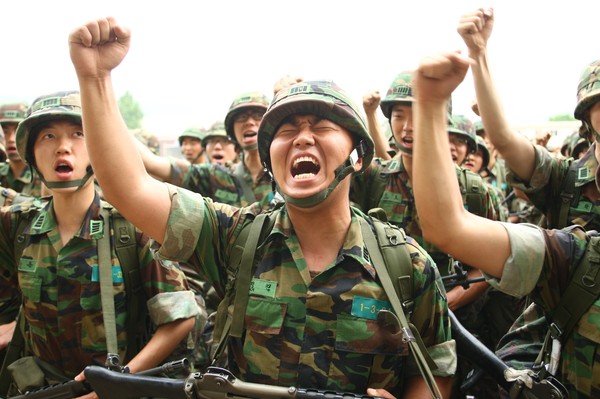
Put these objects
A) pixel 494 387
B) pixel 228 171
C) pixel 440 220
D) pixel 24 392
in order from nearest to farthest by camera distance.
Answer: pixel 440 220, pixel 24 392, pixel 494 387, pixel 228 171

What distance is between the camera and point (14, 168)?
689cm

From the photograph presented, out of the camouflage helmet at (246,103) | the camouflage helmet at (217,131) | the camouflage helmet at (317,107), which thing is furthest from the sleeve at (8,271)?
the camouflage helmet at (217,131)

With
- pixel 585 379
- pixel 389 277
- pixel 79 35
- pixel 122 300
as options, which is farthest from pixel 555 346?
pixel 79 35

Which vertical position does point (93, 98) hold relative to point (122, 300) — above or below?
above

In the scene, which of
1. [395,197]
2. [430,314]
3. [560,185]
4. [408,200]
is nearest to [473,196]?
[408,200]

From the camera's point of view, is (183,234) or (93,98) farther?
(183,234)

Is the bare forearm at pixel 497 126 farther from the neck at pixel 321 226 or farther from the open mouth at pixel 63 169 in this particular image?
the open mouth at pixel 63 169

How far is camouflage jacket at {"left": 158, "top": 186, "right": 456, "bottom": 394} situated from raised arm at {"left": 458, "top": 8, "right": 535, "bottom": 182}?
1.05 m

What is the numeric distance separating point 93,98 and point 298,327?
129cm

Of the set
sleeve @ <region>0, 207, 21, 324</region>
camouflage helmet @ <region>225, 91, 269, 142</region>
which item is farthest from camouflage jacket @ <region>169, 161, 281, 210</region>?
sleeve @ <region>0, 207, 21, 324</region>

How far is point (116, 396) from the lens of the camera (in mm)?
2477

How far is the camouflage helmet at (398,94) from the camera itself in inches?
199

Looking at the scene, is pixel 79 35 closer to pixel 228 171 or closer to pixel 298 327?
pixel 298 327

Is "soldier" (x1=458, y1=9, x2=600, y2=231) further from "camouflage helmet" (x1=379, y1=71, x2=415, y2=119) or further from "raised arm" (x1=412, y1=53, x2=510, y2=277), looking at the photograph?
"camouflage helmet" (x1=379, y1=71, x2=415, y2=119)
